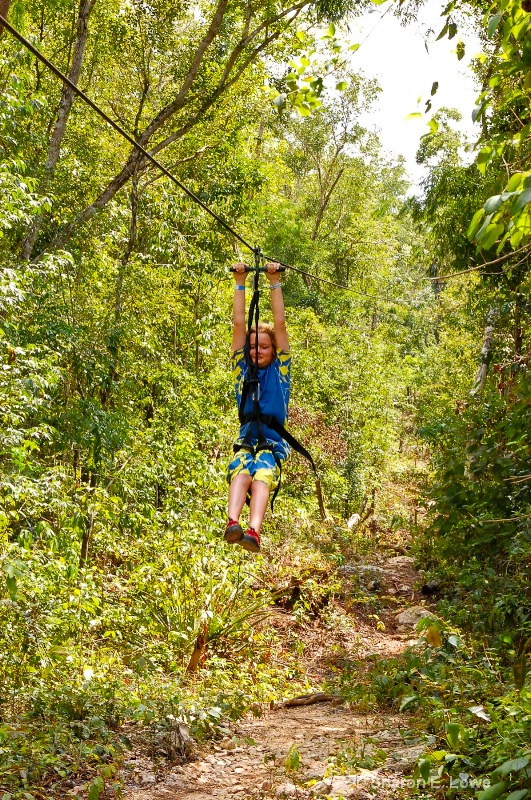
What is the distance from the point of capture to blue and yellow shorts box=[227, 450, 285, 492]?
13.1 feet

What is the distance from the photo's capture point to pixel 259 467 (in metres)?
4.01

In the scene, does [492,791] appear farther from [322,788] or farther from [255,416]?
[255,416]

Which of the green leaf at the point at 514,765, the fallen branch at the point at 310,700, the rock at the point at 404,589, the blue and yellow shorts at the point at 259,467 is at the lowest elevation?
the green leaf at the point at 514,765

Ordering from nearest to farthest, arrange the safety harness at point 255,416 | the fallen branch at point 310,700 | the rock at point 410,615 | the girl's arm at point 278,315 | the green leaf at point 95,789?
1. the green leaf at point 95,789
2. the safety harness at point 255,416
3. the girl's arm at point 278,315
4. the fallen branch at point 310,700
5. the rock at point 410,615

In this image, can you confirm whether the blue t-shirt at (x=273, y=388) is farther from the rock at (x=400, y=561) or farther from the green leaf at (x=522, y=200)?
the rock at (x=400, y=561)

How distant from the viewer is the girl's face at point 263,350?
13.7 ft

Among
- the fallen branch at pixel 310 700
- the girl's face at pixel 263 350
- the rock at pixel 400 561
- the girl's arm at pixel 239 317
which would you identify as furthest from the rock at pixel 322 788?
the rock at pixel 400 561

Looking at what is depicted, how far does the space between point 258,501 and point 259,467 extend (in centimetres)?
20

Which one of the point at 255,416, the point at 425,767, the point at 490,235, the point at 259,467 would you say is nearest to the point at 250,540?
the point at 259,467

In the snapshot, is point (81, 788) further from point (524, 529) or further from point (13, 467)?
point (524, 529)

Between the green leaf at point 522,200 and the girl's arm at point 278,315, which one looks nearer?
the green leaf at point 522,200

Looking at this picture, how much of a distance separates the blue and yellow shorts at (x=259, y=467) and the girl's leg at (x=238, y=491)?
1.2 inches

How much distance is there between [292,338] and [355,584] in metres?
4.47

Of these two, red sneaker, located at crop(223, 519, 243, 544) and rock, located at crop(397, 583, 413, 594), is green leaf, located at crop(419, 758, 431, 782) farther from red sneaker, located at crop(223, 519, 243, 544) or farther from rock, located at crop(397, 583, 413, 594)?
rock, located at crop(397, 583, 413, 594)
